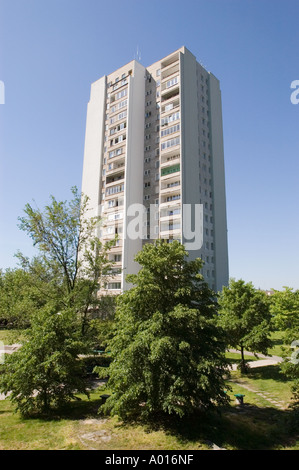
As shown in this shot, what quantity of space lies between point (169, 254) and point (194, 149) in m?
35.9

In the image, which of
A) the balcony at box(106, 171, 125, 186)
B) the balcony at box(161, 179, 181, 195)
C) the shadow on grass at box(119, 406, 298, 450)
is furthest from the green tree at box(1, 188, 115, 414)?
the balcony at box(106, 171, 125, 186)

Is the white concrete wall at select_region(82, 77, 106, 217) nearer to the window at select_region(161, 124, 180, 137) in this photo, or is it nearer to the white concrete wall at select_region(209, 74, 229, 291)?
the window at select_region(161, 124, 180, 137)

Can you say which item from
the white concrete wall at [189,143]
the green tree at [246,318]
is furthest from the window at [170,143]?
the green tree at [246,318]

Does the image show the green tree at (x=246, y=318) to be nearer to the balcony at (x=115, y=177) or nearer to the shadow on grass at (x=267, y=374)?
the shadow on grass at (x=267, y=374)

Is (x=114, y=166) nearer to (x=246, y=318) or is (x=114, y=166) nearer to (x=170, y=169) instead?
(x=170, y=169)

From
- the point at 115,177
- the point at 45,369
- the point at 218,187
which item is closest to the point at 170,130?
the point at 115,177

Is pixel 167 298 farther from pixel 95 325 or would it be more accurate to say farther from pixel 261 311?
pixel 261 311

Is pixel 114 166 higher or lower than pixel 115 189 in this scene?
higher

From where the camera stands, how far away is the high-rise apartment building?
43031 mm

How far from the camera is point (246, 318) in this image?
2056cm

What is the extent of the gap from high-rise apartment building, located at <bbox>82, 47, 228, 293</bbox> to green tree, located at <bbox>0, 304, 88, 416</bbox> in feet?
84.6

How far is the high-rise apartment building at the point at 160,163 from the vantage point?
43031 mm

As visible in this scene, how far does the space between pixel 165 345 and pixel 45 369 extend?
19.4ft

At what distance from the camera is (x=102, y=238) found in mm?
46125
